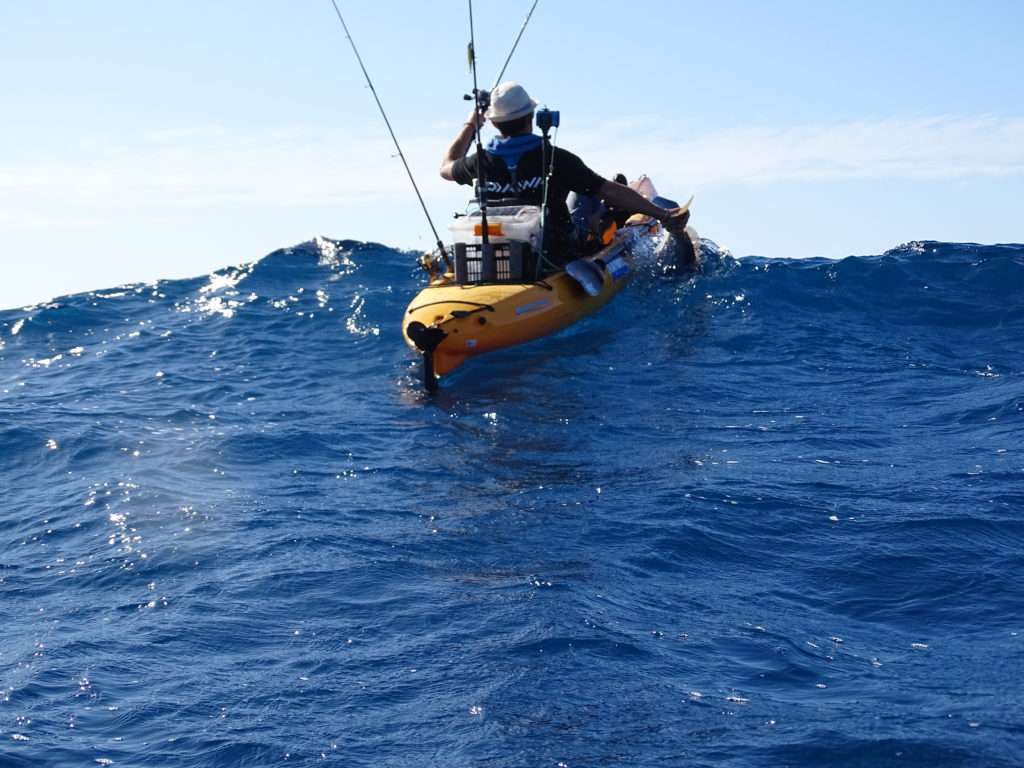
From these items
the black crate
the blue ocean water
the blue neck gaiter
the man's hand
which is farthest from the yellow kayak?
the blue neck gaiter

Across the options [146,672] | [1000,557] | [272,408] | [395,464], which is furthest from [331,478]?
[1000,557]

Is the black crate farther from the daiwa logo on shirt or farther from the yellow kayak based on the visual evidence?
the daiwa logo on shirt

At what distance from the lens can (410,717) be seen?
4.63m

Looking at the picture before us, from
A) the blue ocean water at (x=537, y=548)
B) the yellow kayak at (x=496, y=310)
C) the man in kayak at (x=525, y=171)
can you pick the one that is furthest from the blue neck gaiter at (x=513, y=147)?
the blue ocean water at (x=537, y=548)

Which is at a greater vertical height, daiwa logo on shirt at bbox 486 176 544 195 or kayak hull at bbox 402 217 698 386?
daiwa logo on shirt at bbox 486 176 544 195

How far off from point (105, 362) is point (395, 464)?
5.77m

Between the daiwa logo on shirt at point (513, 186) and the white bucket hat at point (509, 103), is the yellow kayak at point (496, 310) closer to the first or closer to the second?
the daiwa logo on shirt at point (513, 186)

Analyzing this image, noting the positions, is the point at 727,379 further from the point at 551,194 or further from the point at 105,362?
the point at 105,362

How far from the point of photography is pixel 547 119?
37.7ft

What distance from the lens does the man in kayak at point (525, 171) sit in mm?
12031

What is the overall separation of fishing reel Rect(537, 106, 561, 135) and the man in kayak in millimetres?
453

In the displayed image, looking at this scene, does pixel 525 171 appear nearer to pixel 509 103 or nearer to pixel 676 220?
pixel 509 103

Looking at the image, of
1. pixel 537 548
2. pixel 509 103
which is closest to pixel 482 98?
pixel 509 103

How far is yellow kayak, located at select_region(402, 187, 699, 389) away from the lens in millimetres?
10898
